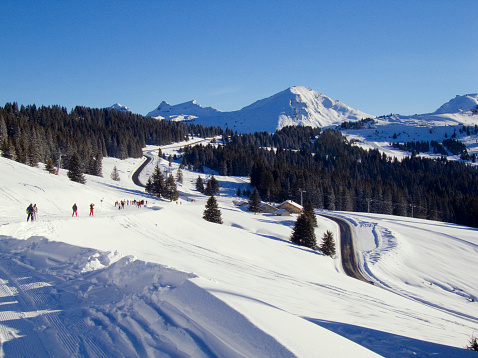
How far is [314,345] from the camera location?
4.21 metres

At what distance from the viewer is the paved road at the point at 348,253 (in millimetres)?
28984

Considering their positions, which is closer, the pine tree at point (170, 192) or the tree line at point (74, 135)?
the pine tree at point (170, 192)

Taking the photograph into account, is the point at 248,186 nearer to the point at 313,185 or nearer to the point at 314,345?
the point at 313,185

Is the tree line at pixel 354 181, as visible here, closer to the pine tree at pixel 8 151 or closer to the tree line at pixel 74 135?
the tree line at pixel 74 135

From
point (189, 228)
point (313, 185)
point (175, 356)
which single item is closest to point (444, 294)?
point (189, 228)

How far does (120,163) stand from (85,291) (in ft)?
358

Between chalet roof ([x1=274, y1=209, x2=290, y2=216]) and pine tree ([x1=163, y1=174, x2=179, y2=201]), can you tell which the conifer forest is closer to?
chalet roof ([x1=274, y1=209, x2=290, y2=216])

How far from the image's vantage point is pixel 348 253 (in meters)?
36.5

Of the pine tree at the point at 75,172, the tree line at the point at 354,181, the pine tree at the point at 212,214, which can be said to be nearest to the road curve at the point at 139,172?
the tree line at the point at 354,181

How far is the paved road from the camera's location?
2898 cm

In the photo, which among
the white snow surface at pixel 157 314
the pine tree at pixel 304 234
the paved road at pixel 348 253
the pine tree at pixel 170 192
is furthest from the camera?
the pine tree at pixel 170 192

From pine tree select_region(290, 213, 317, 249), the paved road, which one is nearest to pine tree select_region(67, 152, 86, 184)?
pine tree select_region(290, 213, 317, 249)

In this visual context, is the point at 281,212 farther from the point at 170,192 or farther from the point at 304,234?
the point at 304,234

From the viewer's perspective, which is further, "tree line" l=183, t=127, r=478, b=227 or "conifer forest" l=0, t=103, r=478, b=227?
"tree line" l=183, t=127, r=478, b=227
